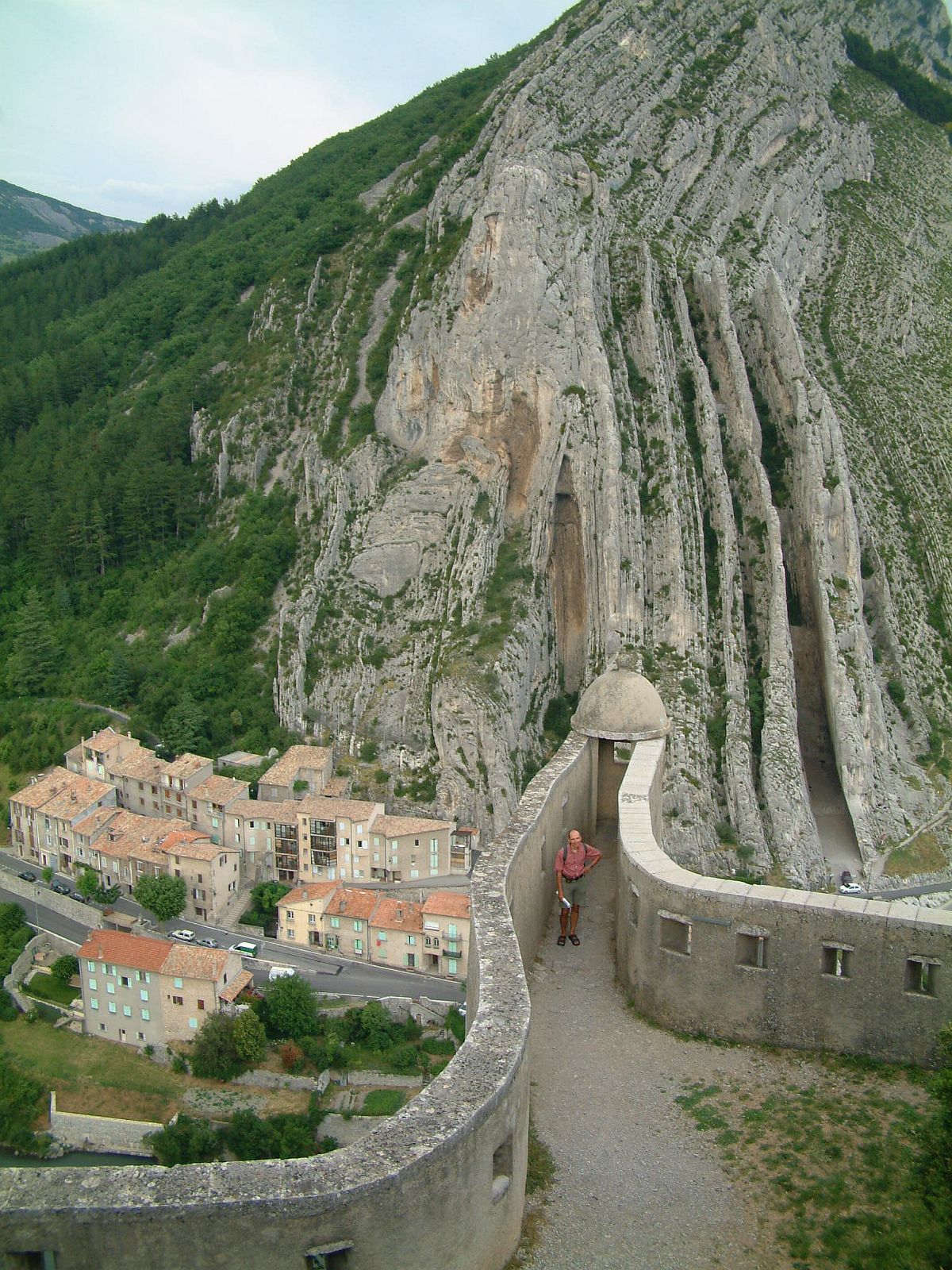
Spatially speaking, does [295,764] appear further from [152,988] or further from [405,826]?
[152,988]

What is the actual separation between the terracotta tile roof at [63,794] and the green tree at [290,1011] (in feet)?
38.2

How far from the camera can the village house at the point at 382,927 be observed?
105 feet

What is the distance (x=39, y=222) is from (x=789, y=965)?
157313 millimetres

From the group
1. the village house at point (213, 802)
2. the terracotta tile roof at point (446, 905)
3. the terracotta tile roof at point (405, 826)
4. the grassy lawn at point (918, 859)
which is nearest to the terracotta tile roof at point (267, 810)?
the village house at point (213, 802)

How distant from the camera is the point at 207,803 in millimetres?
37469

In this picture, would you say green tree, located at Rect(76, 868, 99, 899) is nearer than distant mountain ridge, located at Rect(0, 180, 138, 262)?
Yes

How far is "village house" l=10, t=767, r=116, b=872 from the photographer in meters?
36.9

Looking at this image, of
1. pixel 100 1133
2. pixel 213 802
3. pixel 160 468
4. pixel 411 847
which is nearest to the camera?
pixel 100 1133

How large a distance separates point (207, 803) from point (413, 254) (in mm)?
26377

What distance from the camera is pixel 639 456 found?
3800 cm

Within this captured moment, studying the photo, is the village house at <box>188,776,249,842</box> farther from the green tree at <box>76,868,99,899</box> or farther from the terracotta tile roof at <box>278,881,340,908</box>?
the terracotta tile roof at <box>278,881,340,908</box>

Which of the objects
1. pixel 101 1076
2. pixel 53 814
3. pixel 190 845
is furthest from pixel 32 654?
pixel 101 1076

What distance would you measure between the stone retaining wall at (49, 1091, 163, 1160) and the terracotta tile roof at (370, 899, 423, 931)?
8.76m

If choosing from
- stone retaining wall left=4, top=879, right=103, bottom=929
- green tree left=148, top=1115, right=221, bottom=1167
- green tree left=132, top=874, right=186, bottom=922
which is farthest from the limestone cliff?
green tree left=148, top=1115, right=221, bottom=1167
